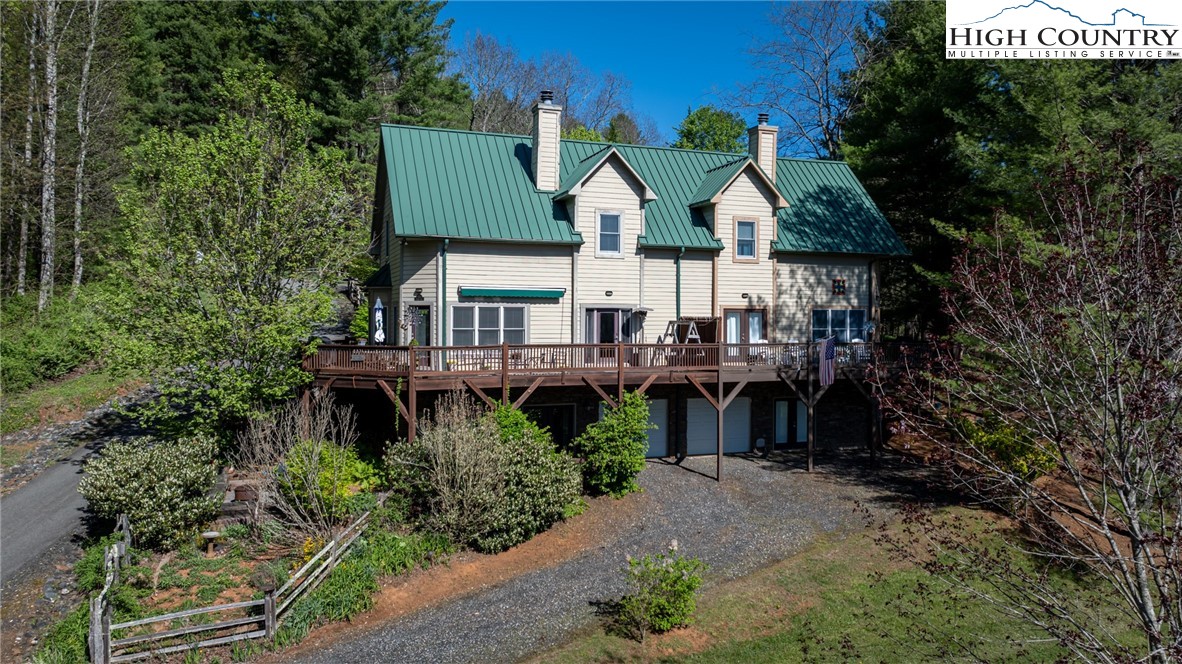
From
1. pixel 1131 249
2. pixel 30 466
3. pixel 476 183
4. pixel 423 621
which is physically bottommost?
pixel 423 621

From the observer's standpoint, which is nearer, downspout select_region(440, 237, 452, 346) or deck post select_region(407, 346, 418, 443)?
deck post select_region(407, 346, 418, 443)

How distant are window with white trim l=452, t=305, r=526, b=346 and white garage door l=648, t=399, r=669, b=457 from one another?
5010mm

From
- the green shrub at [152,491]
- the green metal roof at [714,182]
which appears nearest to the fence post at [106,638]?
the green shrub at [152,491]

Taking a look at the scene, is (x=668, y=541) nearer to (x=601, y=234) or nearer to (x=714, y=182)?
(x=601, y=234)

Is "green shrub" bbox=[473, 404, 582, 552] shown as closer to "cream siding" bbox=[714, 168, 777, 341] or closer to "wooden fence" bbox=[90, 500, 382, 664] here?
"wooden fence" bbox=[90, 500, 382, 664]

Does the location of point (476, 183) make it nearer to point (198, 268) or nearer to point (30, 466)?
point (198, 268)

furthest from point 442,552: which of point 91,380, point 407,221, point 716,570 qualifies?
point 91,380

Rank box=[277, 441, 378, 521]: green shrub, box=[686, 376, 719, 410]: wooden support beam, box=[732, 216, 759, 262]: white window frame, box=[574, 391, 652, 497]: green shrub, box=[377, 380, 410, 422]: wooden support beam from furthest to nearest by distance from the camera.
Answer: box=[732, 216, 759, 262]: white window frame < box=[686, 376, 719, 410]: wooden support beam < box=[574, 391, 652, 497]: green shrub < box=[377, 380, 410, 422]: wooden support beam < box=[277, 441, 378, 521]: green shrub

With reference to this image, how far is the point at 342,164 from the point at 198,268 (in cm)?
498

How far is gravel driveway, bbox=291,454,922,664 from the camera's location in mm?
13602

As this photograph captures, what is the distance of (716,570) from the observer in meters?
16.6

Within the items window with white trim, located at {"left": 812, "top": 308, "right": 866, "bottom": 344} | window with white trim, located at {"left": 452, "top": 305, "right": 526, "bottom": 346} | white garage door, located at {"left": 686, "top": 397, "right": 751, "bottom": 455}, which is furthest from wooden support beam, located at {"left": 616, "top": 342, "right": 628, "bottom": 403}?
window with white trim, located at {"left": 812, "top": 308, "right": 866, "bottom": 344}

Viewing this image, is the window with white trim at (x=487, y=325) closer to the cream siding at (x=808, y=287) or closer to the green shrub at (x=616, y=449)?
the green shrub at (x=616, y=449)

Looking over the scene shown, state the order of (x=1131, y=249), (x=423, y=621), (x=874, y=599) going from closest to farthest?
(x=1131, y=249) → (x=423, y=621) → (x=874, y=599)
